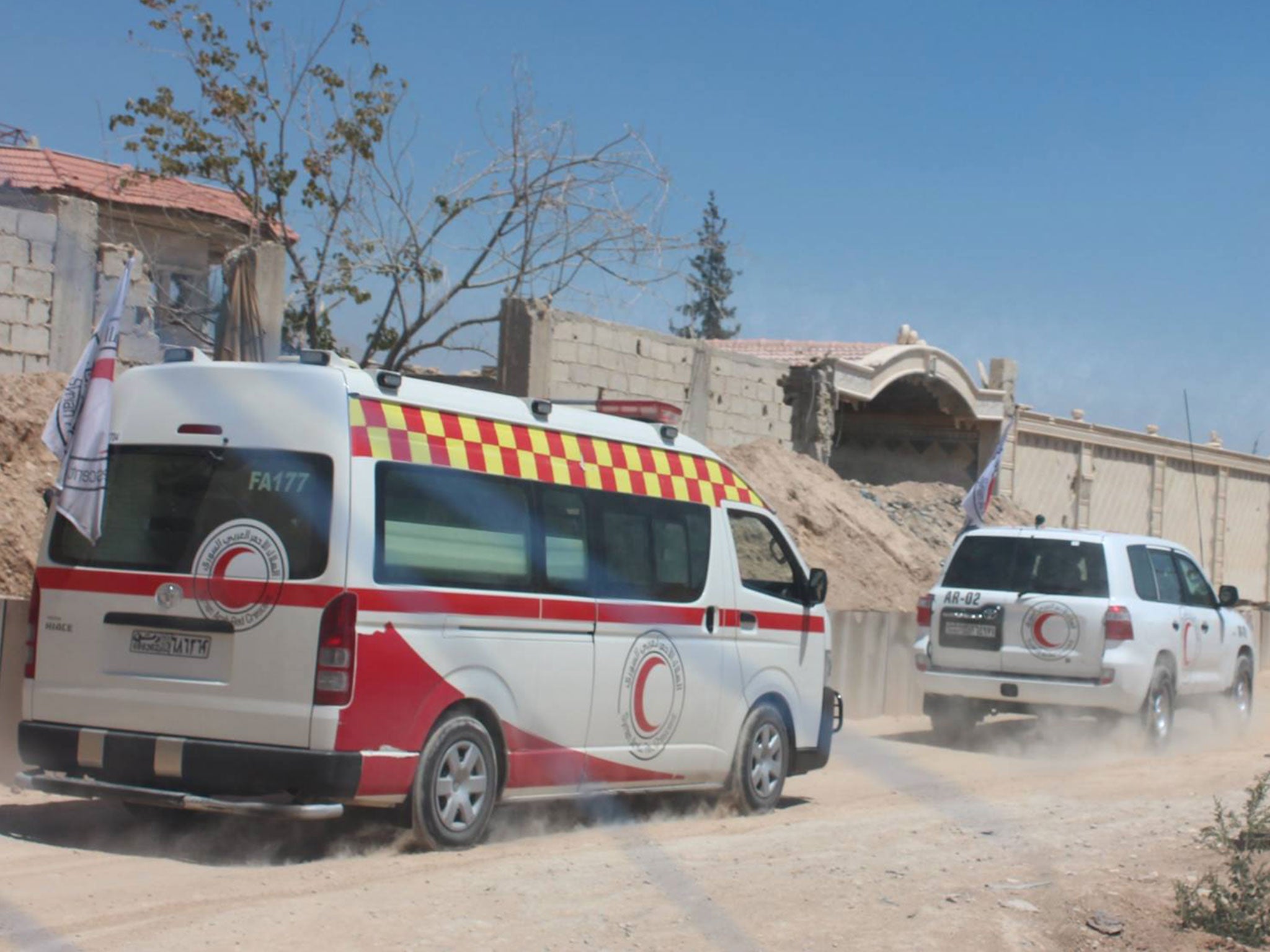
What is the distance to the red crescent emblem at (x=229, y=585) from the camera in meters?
7.48

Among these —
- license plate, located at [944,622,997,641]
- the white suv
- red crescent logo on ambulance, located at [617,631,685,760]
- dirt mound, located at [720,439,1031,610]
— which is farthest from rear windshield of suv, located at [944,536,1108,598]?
red crescent logo on ambulance, located at [617,631,685,760]

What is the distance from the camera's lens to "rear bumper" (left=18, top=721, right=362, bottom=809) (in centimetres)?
731

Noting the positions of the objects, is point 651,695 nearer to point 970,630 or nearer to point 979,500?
point 970,630

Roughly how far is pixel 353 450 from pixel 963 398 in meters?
23.0

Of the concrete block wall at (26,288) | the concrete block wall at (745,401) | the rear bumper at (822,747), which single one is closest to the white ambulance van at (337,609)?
the rear bumper at (822,747)

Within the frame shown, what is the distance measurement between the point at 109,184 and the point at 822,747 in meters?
13.3

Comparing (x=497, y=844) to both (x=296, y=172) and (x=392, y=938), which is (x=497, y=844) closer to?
(x=392, y=938)

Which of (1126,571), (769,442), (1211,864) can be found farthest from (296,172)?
(1211,864)

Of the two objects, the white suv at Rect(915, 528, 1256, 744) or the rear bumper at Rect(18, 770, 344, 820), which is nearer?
the rear bumper at Rect(18, 770, 344, 820)

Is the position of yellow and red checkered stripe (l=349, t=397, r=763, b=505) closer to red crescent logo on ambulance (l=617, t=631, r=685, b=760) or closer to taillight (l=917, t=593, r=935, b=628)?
red crescent logo on ambulance (l=617, t=631, r=685, b=760)

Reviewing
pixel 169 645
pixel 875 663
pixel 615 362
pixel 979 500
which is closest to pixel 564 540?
pixel 169 645

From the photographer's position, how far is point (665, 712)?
9461 mm

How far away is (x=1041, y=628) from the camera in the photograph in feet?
45.2

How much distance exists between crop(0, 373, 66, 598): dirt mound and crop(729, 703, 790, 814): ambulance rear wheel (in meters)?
5.43
